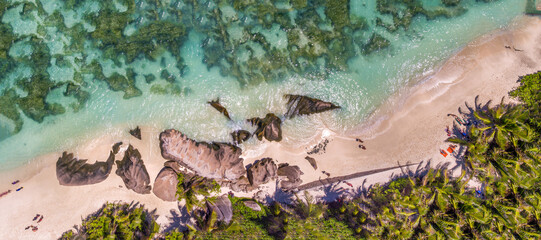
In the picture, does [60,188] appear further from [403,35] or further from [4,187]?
[403,35]

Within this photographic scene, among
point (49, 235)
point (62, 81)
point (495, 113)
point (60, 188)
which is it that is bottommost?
point (49, 235)

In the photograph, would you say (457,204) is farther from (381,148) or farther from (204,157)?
(204,157)

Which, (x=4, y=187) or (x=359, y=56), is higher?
(x=359, y=56)

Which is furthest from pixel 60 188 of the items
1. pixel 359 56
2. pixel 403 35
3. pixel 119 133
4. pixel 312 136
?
pixel 403 35

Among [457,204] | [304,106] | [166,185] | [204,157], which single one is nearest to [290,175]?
[304,106]

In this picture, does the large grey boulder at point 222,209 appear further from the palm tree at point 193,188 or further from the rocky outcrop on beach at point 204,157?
the rocky outcrop on beach at point 204,157

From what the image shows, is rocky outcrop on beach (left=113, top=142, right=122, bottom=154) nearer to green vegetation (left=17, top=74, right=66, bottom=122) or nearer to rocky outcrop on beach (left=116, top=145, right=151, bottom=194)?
rocky outcrop on beach (left=116, top=145, right=151, bottom=194)
